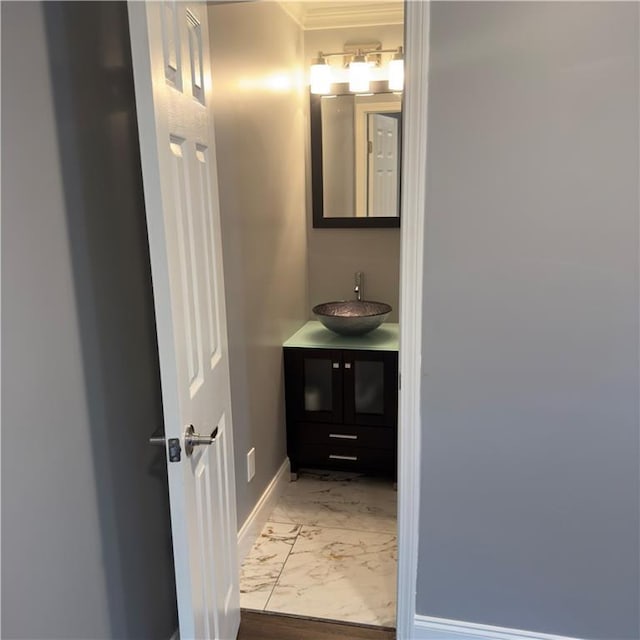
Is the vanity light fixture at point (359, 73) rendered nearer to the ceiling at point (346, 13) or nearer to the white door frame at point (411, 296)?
the ceiling at point (346, 13)

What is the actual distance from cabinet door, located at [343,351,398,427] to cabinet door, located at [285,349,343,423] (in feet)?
0.15

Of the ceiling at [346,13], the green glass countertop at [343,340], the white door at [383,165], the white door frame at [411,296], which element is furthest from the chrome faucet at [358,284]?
the white door frame at [411,296]

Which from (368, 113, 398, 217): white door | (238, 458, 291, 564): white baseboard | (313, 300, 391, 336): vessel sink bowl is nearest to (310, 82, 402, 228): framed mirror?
(368, 113, 398, 217): white door

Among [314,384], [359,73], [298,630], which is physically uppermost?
[359,73]

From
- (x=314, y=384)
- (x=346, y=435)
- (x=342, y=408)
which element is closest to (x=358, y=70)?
(x=314, y=384)

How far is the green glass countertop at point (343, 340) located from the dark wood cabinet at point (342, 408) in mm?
36

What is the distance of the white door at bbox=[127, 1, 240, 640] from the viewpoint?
1166mm

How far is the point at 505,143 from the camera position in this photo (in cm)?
149

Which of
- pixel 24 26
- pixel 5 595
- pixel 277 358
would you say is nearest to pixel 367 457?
pixel 277 358

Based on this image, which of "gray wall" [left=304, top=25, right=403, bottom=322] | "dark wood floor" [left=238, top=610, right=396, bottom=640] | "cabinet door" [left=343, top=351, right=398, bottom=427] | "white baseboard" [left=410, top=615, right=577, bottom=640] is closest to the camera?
"white baseboard" [left=410, top=615, right=577, bottom=640]

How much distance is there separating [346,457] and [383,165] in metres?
1.57

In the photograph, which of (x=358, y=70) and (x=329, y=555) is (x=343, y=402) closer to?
(x=329, y=555)

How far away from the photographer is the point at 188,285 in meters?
1.38

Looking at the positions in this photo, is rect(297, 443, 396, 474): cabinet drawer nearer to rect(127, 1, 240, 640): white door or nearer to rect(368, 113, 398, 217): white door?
rect(127, 1, 240, 640): white door
